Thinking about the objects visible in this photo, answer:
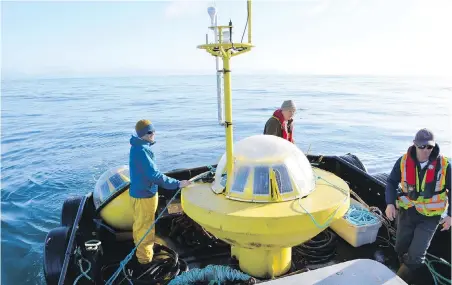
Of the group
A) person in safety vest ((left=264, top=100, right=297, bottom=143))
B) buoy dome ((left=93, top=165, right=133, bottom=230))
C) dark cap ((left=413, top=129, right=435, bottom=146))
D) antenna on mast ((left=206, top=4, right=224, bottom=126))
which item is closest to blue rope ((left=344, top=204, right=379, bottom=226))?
person in safety vest ((left=264, top=100, right=297, bottom=143))

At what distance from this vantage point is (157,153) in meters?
14.0

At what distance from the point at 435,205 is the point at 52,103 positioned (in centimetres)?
3173

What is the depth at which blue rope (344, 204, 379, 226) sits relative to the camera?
4.17 meters

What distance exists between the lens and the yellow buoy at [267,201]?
282 cm

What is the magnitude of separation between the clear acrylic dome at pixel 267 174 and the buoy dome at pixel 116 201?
1690 mm

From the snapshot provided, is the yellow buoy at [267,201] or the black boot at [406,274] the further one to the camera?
the black boot at [406,274]

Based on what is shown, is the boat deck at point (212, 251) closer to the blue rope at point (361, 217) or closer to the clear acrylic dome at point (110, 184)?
the blue rope at point (361, 217)

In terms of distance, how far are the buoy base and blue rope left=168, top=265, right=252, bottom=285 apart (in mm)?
143

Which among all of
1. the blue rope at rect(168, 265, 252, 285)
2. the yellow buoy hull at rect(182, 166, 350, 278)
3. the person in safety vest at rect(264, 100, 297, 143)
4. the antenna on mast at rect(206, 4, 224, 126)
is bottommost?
the blue rope at rect(168, 265, 252, 285)

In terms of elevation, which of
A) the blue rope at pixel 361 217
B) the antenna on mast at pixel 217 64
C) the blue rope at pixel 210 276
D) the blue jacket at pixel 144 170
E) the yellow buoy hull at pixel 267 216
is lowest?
the blue rope at pixel 210 276

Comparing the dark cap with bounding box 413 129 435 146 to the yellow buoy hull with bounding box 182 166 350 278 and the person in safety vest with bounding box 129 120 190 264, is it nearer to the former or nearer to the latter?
the yellow buoy hull with bounding box 182 166 350 278

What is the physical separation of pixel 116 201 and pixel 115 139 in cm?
1235

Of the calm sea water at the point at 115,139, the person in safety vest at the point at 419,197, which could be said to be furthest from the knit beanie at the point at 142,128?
the calm sea water at the point at 115,139

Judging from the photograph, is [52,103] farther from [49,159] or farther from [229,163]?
[229,163]
